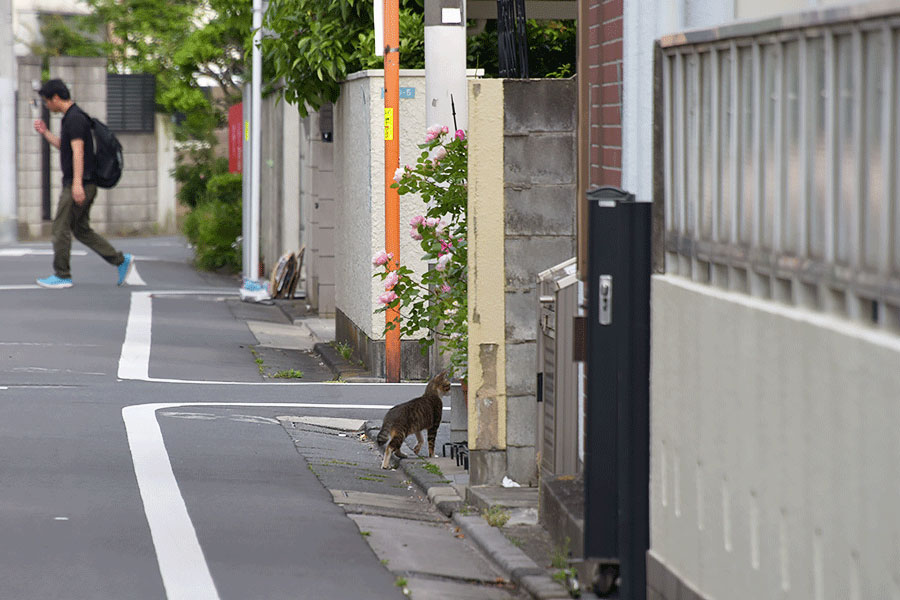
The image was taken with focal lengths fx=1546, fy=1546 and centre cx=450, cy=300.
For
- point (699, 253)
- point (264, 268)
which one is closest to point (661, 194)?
point (699, 253)

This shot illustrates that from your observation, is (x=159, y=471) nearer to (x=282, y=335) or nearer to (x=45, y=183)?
(x=282, y=335)

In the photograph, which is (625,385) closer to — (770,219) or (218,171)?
(770,219)

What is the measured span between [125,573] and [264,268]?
60.1ft

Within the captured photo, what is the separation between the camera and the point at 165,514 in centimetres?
716

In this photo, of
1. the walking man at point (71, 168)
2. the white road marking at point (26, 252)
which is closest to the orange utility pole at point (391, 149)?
the walking man at point (71, 168)

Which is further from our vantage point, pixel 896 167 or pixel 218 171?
pixel 218 171

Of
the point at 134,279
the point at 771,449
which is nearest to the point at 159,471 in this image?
the point at 771,449

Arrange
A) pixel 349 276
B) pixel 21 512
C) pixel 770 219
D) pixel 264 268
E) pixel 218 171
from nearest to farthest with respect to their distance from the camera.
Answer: pixel 770 219 → pixel 21 512 → pixel 349 276 → pixel 264 268 → pixel 218 171

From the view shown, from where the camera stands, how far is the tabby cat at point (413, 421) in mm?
9164

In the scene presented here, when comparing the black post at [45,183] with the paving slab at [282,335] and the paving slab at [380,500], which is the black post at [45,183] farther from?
the paving slab at [380,500]

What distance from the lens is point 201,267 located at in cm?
2553

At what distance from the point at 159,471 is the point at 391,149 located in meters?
4.93

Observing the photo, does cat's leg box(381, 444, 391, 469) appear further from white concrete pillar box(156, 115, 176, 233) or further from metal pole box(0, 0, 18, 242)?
white concrete pillar box(156, 115, 176, 233)

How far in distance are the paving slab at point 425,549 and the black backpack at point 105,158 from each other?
12095mm
